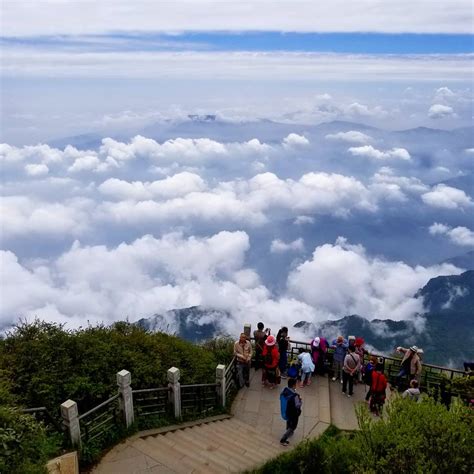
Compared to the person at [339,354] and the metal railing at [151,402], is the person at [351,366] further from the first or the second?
the metal railing at [151,402]

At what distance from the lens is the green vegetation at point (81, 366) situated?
10344 mm

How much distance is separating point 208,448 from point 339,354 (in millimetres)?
5249

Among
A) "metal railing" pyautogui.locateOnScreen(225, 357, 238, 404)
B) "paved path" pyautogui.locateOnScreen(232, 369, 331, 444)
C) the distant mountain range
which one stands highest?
"metal railing" pyautogui.locateOnScreen(225, 357, 238, 404)

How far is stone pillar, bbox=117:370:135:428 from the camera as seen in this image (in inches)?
412

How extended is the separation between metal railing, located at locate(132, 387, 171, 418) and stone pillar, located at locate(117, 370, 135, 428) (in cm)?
43

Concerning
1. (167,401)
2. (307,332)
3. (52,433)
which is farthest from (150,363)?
(307,332)

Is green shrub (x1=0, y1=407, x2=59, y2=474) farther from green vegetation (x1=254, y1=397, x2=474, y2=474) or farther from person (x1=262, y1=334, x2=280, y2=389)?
person (x1=262, y1=334, x2=280, y2=389)

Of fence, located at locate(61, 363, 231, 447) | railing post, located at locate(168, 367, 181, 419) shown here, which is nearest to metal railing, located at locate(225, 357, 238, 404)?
fence, located at locate(61, 363, 231, 447)

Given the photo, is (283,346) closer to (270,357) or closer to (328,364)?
(270,357)

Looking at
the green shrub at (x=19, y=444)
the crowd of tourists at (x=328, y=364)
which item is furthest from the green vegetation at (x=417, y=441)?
the green shrub at (x=19, y=444)

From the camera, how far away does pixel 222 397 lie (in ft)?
43.0

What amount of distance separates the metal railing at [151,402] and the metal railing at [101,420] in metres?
0.59

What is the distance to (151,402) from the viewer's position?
1183 cm

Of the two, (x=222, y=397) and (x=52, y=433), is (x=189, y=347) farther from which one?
(x=52, y=433)
